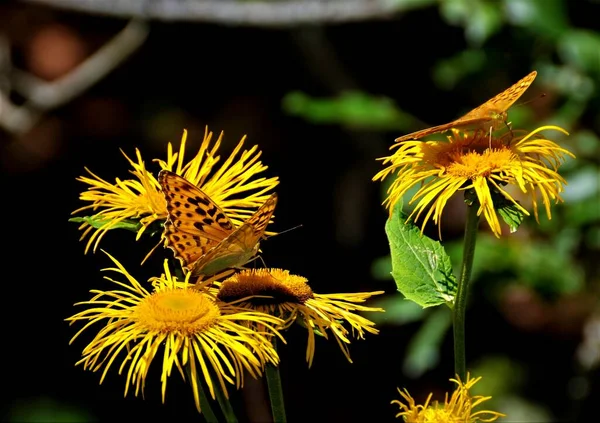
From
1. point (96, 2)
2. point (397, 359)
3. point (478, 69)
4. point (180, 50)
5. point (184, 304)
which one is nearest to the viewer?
point (184, 304)

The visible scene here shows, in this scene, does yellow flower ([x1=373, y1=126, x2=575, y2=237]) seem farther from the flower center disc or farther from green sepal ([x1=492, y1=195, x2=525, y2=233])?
the flower center disc

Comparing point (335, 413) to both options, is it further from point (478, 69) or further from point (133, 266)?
point (478, 69)

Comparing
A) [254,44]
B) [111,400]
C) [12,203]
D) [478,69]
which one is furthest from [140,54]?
[478,69]

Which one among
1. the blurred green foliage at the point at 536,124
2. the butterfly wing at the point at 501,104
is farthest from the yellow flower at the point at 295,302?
the blurred green foliage at the point at 536,124

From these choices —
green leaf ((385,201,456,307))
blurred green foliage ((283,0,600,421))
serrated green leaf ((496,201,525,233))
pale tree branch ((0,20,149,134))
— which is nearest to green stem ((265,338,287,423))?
green leaf ((385,201,456,307))

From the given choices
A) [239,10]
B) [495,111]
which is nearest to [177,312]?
[495,111]

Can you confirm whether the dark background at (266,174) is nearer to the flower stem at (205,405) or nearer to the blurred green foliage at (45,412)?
the blurred green foliage at (45,412)
